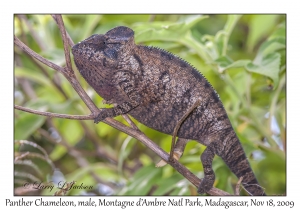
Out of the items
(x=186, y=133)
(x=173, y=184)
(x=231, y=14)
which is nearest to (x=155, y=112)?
(x=186, y=133)

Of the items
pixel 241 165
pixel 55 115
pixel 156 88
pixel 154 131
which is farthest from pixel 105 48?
pixel 154 131

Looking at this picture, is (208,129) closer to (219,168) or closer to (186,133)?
(186,133)

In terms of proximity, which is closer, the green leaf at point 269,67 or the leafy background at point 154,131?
the green leaf at point 269,67

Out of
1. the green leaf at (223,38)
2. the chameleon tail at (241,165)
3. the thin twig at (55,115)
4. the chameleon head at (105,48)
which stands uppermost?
the green leaf at (223,38)

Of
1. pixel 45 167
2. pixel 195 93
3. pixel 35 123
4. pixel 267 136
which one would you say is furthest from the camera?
pixel 45 167

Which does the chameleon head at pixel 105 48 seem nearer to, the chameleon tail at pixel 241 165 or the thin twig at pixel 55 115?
the thin twig at pixel 55 115

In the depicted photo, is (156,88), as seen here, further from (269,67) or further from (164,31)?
(269,67)

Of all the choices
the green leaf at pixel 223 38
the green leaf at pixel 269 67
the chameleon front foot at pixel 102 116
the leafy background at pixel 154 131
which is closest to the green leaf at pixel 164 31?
the leafy background at pixel 154 131
